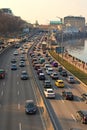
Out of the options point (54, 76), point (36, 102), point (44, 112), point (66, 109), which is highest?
point (44, 112)

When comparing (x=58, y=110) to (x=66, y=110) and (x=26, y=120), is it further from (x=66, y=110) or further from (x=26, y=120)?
(x=26, y=120)

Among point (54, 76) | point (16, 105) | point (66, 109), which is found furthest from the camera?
point (54, 76)

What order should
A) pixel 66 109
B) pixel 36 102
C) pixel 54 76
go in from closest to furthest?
pixel 66 109, pixel 36 102, pixel 54 76

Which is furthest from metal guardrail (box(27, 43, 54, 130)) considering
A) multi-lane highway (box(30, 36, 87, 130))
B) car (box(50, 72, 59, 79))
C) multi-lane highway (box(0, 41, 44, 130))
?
car (box(50, 72, 59, 79))

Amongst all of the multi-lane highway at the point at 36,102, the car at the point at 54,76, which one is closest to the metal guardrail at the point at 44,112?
the multi-lane highway at the point at 36,102

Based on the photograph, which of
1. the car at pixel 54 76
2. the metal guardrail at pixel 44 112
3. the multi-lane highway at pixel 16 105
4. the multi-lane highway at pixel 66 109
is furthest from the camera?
the car at pixel 54 76

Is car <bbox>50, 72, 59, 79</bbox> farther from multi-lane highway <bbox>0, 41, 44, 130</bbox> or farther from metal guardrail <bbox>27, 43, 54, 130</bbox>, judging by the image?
metal guardrail <bbox>27, 43, 54, 130</bbox>

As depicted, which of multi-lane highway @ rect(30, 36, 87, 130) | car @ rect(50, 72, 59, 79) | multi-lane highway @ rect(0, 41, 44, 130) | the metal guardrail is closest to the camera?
the metal guardrail

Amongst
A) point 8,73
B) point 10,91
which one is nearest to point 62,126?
point 10,91

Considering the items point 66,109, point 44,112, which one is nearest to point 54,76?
point 66,109

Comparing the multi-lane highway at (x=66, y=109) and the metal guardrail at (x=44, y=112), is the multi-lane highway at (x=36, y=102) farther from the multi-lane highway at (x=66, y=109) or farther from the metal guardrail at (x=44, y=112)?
the metal guardrail at (x=44, y=112)

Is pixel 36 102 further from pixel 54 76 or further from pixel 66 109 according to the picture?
pixel 54 76

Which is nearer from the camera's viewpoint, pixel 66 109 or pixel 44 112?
pixel 44 112

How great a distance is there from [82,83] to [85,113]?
81.3 ft
